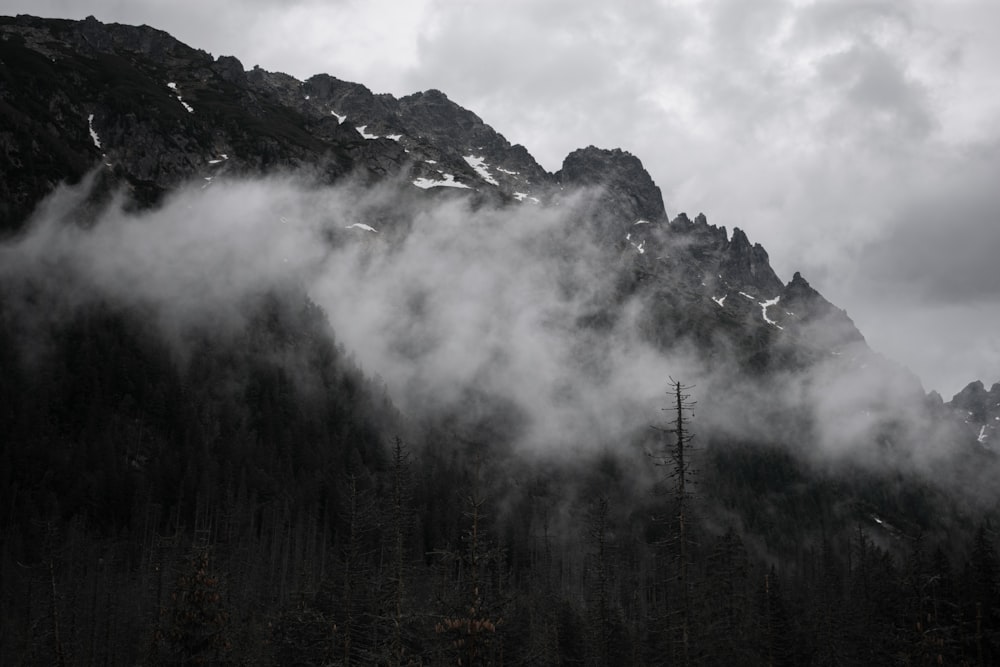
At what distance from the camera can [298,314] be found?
199625 millimetres

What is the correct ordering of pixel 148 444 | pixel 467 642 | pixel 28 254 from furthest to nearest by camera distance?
pixel 28 254 → pixel 148 444 → pixel 467 642

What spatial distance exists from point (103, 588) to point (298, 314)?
120 metres

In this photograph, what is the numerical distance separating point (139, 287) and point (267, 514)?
95.1 m

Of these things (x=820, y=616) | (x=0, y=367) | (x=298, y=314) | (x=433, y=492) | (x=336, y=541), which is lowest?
(x=820, y=616)

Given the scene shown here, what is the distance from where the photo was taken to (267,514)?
4941 inches

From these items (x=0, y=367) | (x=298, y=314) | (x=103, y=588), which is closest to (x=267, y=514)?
(x=103, y=588)

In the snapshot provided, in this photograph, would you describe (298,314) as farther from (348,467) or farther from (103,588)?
(103,588)

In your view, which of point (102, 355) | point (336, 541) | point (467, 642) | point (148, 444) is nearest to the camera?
point (467, 642)

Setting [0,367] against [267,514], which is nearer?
[267,514]

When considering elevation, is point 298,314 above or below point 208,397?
above

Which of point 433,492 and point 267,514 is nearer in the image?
point 267,514

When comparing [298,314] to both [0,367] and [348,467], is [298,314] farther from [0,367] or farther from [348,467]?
[0,367]

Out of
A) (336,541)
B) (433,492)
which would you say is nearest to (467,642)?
(336,541)

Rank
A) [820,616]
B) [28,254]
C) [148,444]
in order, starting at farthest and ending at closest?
[28,254] → [148,444] → [820,616]
